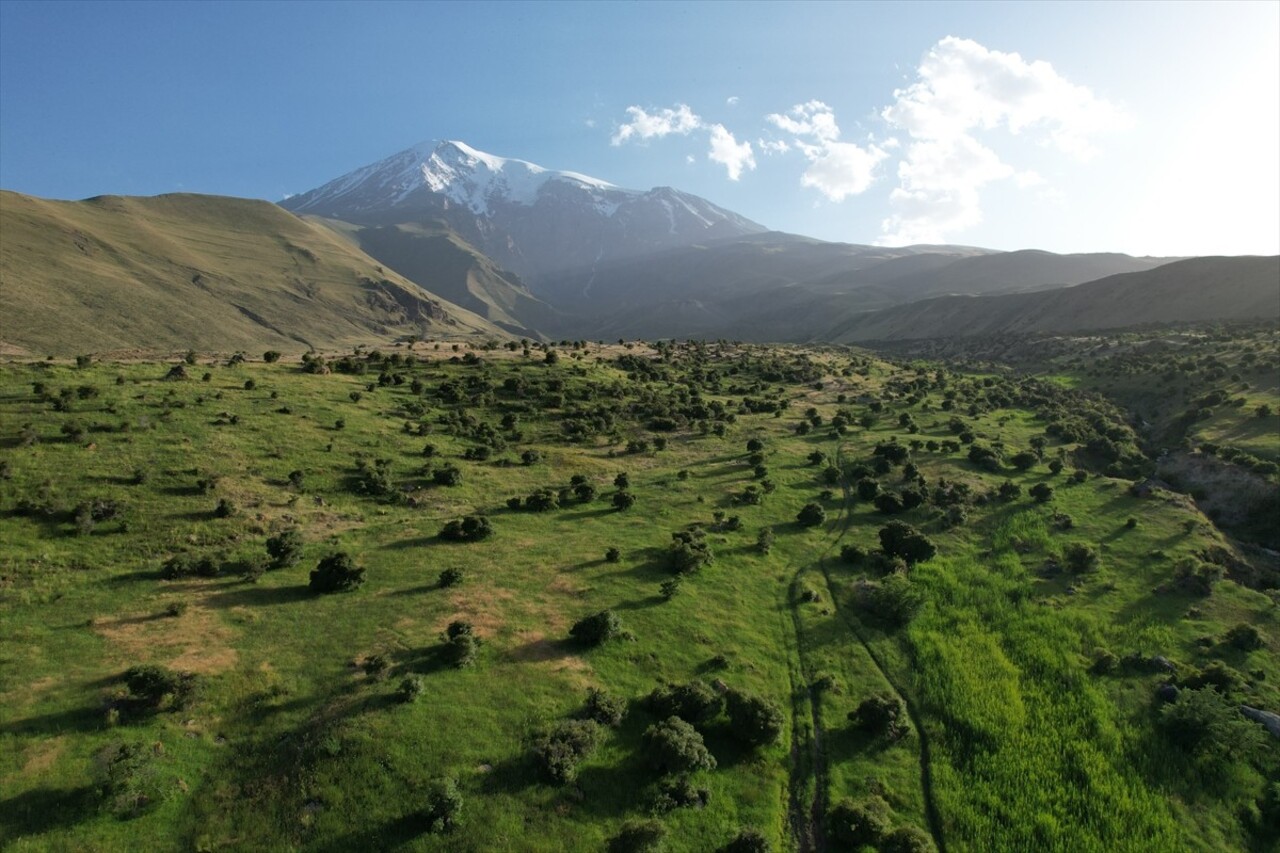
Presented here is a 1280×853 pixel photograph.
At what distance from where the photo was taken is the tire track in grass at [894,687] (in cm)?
3181

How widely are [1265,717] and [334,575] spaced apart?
201ft

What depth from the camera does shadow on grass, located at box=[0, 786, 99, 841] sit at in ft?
80.5

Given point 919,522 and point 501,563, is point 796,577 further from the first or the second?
point 501,563

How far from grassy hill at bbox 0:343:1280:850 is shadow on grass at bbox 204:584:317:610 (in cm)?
29

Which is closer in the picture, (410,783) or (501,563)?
(410,783)

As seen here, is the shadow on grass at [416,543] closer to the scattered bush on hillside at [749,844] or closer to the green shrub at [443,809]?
the green shrub at [443,809]

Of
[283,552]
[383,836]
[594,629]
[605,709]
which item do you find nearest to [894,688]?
[605,709]

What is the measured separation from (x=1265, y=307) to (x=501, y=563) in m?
252

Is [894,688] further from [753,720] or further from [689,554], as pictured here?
[689,554]

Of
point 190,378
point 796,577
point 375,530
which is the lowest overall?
point 796,577

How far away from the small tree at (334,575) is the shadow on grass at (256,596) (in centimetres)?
81

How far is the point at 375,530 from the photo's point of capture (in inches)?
2162

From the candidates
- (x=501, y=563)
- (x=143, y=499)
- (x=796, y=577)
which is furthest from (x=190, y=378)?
(x=796, y=577)

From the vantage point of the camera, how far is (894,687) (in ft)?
136
